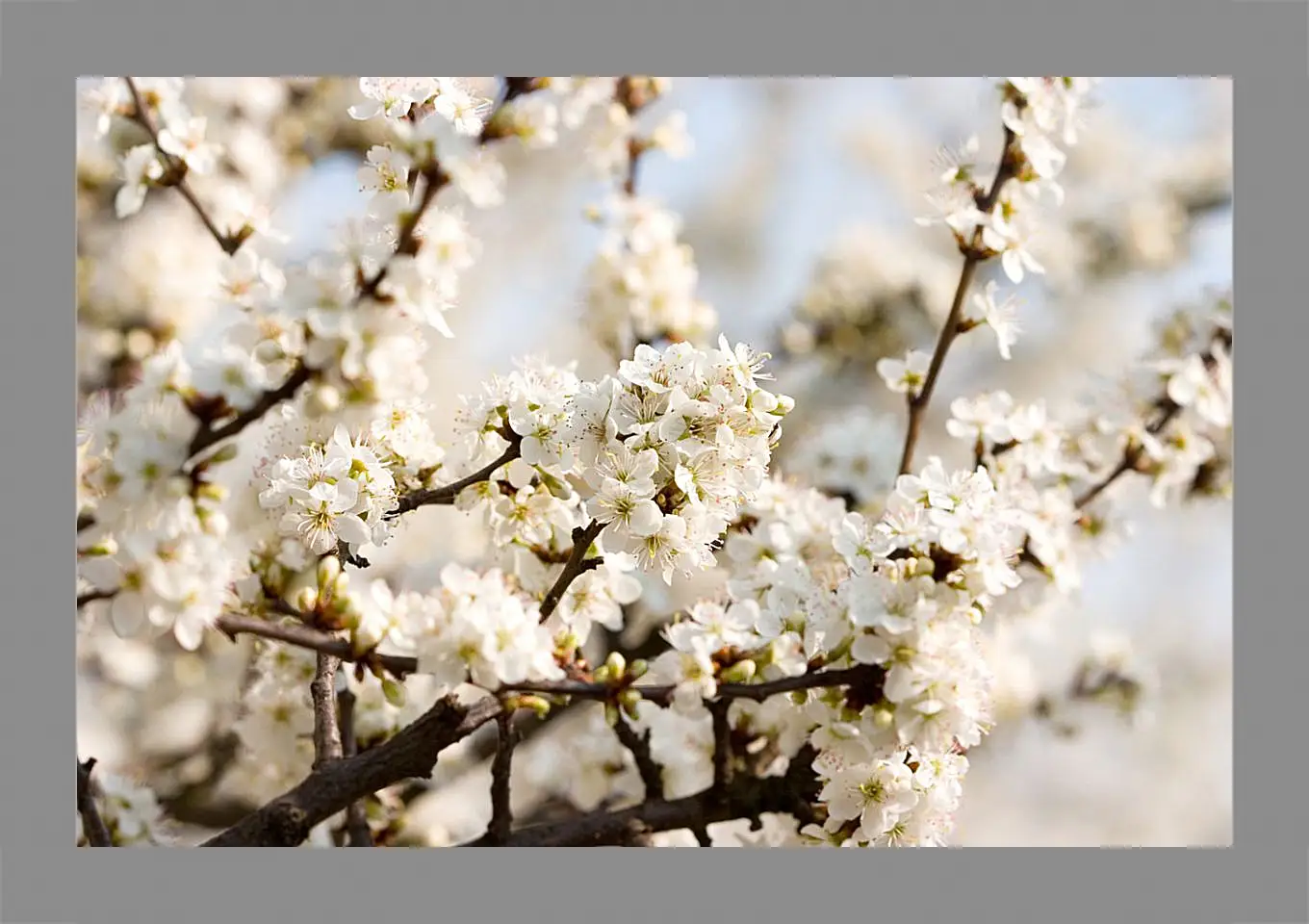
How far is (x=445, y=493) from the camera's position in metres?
1.32

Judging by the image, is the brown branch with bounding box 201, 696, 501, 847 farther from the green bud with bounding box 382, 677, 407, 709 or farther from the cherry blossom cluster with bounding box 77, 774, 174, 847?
the cherry blossom cluster with bounding box 77, 774, 174, 847

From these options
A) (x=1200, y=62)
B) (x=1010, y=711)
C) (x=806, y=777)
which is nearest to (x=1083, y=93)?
(x=1200, y=62)

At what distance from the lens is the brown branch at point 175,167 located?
5.10 ft

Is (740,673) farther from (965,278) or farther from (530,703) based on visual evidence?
(965,278)

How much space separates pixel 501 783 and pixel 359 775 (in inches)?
7.0

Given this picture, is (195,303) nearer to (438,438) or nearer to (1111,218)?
(438,438)

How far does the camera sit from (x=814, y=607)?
4.58 feet

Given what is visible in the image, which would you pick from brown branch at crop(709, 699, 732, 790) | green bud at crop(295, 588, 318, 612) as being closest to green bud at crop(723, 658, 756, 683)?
brown branch at crop(709, 699, 732, 790)

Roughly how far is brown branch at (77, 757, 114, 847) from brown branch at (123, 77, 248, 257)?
2.07 ft

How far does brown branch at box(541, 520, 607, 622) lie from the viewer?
51.5 inches

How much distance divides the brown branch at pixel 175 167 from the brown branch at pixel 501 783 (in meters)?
0.62

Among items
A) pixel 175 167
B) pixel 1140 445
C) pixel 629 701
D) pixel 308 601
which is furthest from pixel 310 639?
pixel 1140 445

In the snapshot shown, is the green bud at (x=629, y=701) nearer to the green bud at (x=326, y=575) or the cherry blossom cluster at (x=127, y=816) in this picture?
the green bud at (x=326, y=575)

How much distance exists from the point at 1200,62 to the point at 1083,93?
328 mm
